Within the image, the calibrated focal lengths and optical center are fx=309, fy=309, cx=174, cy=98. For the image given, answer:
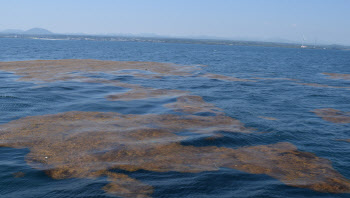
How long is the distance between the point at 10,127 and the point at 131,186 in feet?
28.7

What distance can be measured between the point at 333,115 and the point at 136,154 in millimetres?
14527

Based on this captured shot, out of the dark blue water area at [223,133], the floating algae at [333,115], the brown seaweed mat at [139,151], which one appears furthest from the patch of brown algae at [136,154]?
the floating algae at [333,115]

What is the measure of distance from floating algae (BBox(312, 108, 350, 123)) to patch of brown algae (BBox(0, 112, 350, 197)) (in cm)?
701

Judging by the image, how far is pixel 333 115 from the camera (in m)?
20.5

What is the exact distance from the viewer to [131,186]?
980 cm

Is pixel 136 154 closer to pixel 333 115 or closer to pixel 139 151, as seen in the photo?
pixel 139 151

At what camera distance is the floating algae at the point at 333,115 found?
62.9 feet

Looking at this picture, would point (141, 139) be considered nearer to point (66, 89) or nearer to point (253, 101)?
point (253, 101)

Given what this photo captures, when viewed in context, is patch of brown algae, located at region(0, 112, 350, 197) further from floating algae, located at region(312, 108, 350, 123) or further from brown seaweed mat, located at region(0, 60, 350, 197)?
floating algae, located at region(312, 108, 350, 123)

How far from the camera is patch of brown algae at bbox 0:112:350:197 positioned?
35.0 feet

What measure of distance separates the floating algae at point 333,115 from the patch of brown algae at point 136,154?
7014 millimetres

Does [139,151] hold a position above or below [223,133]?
below

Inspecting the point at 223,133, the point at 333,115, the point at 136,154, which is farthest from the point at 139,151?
the point at 333,115

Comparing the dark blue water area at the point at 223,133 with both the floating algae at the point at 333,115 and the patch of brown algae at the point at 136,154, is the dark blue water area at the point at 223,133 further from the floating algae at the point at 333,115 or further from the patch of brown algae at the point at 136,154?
the floating algae at the point at 333,115
